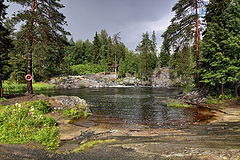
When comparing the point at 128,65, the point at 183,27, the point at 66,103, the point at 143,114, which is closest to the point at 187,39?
the point at 183,27

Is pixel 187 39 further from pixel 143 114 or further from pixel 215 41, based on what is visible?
pixel 143 114

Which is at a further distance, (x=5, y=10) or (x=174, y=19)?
(x=174, y=19)

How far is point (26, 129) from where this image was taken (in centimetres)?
607

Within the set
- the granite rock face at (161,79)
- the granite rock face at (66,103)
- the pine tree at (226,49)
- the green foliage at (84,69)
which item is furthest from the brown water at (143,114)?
the green foliage at (84,69)

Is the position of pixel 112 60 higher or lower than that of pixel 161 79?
higher

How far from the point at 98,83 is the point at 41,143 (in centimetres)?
4169

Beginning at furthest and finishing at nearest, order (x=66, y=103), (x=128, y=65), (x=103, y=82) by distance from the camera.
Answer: (x=128, y=65)
(x=103, y=82)
(x=66, y=103)

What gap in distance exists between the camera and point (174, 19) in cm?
1975

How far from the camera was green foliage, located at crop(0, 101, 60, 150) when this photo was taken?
548cm

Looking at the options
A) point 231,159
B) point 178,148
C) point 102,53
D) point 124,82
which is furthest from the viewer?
point 102,53

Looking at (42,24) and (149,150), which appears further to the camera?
(42,24)

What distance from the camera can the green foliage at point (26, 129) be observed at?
548 centimetres

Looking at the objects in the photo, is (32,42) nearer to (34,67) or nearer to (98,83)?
(98,83)

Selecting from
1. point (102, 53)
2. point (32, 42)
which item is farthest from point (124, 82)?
point (32, 42)
